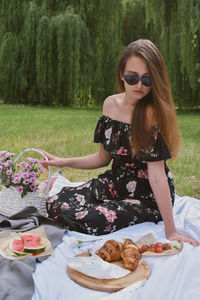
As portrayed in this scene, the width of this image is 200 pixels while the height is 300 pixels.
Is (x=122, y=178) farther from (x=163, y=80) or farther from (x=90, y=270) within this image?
(x=90, y=270)

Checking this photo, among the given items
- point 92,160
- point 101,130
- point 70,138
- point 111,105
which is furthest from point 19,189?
point 70,138

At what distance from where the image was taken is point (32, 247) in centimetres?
224

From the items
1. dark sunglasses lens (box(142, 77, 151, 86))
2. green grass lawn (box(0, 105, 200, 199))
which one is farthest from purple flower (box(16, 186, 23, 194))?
green grass lawn (box(0, 105, 200, 199))

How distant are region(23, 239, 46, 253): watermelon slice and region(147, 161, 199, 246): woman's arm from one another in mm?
749

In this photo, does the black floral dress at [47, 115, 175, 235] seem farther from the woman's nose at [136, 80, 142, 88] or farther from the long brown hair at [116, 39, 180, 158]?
the woman's nose at [136, 80, 142, 88]

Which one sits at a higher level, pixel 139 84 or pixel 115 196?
pixel 139 84

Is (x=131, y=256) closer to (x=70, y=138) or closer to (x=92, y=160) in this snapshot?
(x=92, y=160)

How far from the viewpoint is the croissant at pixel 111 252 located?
214cm

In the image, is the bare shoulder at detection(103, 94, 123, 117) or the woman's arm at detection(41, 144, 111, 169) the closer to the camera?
the bare shoulder at detection(103, 94, 123, 117)

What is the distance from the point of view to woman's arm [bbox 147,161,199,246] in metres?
2.51

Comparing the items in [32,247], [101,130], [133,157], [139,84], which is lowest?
[32,247]

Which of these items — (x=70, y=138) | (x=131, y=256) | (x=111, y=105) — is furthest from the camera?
(x=70, y=138)

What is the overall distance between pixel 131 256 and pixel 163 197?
1.75ft

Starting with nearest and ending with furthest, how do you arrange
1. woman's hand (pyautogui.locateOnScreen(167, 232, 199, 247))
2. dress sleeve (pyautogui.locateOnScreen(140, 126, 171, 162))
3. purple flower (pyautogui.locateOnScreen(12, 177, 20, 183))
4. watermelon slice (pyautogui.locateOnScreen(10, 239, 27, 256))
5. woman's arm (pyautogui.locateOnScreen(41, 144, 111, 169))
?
watermelon slice (pyautogui.locateOnScreen(10, 239, 27, 256)), woman's hand (pyautogui.locateOnScreen(167, 232, 199, 247)), dress sleeve (pyautogui.locateOnScreen(140, 126, 171, 162)), purple flower (pyautogui.locateOnScreen(12, 177, 20, 183)), woman's arm (pyautogui.locateOnScreen(41, 144, 111, 169))
